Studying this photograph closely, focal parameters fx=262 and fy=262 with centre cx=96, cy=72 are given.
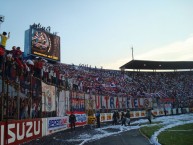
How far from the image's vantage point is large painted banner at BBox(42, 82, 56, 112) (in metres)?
19.9

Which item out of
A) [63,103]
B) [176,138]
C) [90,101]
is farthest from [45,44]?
[176,138]

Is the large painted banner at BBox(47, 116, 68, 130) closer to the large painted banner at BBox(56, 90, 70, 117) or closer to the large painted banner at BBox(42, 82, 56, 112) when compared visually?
the large painted banner at BBox(56, 90, 70, 117)

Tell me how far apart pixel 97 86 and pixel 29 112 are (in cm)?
3206

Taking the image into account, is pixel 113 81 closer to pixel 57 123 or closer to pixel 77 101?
pixel 77 101

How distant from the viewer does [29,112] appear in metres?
17.2

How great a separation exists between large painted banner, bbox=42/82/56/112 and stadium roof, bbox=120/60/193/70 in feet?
153

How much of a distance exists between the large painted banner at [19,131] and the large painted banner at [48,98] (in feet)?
5.18

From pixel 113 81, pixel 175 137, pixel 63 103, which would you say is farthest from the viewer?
pixel 113 81

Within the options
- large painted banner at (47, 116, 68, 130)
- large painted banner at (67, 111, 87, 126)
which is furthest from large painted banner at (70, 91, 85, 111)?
large painted banner at (47, 116, 68, 130)

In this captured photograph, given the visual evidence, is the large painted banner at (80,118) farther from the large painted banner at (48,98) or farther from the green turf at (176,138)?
the green turf at (176,138)

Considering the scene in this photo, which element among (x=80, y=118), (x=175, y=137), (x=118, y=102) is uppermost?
(x=118, y=102)

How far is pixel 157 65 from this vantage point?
7150 cm

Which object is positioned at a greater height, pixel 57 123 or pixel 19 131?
pixel 19 131

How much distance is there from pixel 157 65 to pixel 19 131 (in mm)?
60267
